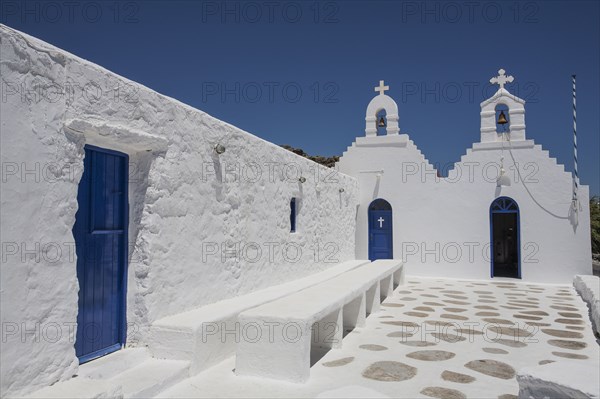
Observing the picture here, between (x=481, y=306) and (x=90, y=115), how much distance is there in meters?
7.48

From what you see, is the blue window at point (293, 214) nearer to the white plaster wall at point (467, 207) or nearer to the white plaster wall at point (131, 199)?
the white plaster wall at point (131, 199)

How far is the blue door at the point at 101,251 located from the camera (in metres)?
3.93

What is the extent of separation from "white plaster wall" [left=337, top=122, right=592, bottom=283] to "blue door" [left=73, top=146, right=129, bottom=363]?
9.71 m

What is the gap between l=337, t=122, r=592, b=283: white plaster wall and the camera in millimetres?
11531

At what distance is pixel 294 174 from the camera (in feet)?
27.6

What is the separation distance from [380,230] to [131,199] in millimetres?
9769

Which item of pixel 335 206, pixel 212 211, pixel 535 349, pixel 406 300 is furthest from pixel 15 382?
pixel 335 206

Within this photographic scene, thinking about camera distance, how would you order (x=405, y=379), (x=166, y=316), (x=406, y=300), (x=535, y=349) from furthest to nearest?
(x=406, y=300) → (x=535, y=349) → (x=166, y=316) → (x=405, y=379)

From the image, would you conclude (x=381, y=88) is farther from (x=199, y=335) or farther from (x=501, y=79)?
(x=199, y=335)

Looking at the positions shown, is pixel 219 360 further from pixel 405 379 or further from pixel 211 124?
pixel 211 124

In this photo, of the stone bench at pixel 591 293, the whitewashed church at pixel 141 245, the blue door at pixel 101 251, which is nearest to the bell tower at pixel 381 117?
the whitewashed church at pixel 141 245

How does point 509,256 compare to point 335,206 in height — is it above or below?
below

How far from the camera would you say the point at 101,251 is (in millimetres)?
4164

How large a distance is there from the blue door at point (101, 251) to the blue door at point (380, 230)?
976 centimetres
